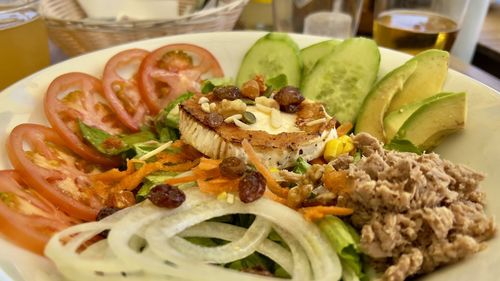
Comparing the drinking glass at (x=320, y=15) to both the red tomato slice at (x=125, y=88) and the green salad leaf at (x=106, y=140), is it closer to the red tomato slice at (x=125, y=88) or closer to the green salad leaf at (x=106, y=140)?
the red tomato slice at (x=125, y=88)

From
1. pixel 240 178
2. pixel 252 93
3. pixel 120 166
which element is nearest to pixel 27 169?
pixel 120 166

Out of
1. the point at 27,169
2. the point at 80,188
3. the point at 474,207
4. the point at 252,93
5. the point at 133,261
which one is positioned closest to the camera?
the point at 133,261

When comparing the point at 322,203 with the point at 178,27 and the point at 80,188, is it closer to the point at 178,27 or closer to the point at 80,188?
the point at 80,188

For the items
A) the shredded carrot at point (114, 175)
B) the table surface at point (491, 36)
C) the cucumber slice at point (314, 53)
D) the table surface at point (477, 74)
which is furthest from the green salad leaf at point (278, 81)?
the table surface at point (491, 36)

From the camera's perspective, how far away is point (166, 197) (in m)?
1.83

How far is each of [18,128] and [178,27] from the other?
154cm

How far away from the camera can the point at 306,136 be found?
230 centimetres

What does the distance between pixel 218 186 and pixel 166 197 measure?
0.72 ft

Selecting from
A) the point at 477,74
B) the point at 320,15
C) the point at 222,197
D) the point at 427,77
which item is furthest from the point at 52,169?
the point at 477,74

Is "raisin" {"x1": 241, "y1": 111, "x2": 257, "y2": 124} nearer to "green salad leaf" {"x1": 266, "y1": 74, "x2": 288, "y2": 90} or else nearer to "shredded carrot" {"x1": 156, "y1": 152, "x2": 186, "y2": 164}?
"shredded carrot" {"x1": 156, "y1": 152, "x2": 186, "y2": 164}

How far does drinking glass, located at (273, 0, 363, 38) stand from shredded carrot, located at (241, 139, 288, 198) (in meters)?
2.28

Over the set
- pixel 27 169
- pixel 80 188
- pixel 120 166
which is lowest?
pixel 120 166

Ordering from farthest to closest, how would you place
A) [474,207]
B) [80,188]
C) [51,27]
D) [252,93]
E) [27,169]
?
1. [51,27]
2. [252,93]
3. [80,188]
4. [27,169]
5. [474,207]

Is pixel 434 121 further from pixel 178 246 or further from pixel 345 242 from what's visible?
pixel 178 246
